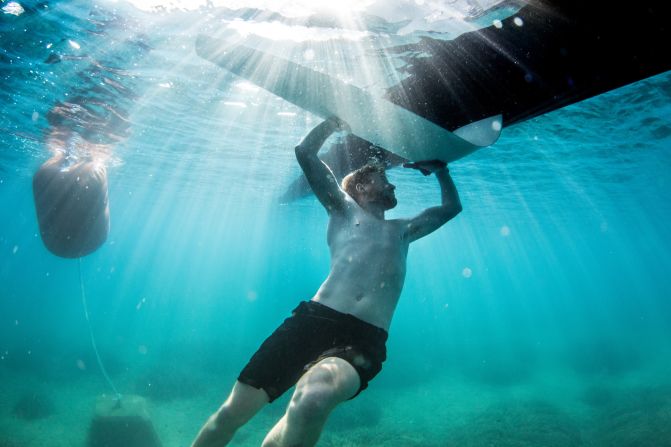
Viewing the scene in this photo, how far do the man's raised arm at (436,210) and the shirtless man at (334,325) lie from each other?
2cm

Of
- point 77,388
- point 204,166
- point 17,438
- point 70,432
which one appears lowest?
point 77,388

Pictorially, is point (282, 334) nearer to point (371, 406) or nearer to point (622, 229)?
point (371, 406)

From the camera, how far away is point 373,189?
168 inches

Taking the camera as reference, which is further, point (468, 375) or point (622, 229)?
point (622, 229)

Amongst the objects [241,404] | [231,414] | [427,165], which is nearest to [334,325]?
[241,404]

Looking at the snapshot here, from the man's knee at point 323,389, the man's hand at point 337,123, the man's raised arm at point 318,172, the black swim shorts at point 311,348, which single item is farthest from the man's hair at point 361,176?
the man's knee at point 323,389

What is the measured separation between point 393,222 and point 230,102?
10152 mm

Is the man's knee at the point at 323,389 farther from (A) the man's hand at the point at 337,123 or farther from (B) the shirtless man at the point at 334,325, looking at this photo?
(A) the man's hand at the point at 337,123

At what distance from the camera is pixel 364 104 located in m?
4.02

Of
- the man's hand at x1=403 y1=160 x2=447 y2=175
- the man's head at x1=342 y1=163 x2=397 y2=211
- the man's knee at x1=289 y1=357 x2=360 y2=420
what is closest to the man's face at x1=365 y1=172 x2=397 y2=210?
the man's head at x1=342 y1=163 x2=397 y2=211

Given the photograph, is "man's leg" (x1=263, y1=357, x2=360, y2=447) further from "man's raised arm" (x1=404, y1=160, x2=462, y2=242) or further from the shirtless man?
"man's raised arm" (x1=404, y1=160, x2=462, y2=242)

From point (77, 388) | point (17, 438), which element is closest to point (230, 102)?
point (17, 438)

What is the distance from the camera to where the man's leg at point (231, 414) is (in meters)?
3.10

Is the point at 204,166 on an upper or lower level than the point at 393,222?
lower
